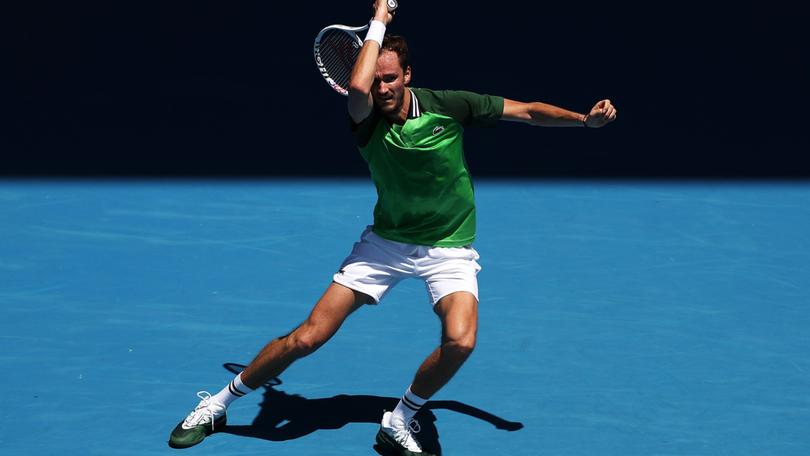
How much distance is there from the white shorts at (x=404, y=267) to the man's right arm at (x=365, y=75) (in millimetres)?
666

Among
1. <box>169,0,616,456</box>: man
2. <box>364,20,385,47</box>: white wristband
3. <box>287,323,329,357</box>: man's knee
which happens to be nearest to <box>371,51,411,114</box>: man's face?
<box>169,0,616,456</box>: man

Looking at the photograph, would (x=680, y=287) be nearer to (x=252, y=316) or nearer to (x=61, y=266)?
(x=252, y=316)

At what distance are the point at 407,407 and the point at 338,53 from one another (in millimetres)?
1723

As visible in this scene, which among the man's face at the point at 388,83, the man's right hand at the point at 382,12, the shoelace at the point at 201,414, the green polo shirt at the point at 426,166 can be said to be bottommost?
the shoelace at the point at 201,414

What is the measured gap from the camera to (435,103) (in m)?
5.99

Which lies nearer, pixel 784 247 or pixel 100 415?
pixel 100 415

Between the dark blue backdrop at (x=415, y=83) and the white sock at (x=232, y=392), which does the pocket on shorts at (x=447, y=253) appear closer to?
the white sock at (x=232, y=392)

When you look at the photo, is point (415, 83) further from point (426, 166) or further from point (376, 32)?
point (376, 32)

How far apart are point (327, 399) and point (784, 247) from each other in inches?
141

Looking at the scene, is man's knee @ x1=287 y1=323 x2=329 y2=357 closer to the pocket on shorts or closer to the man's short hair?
the pocket on shorts

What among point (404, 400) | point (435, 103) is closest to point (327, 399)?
point (404, 400)

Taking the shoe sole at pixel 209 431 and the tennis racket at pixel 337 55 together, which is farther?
the tennis racket at pixel 337 55

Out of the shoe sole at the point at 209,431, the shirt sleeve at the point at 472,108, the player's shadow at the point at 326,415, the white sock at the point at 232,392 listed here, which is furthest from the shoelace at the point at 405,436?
the shirt sleeve at the point at 472,108

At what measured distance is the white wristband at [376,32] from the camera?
569 centimetres
